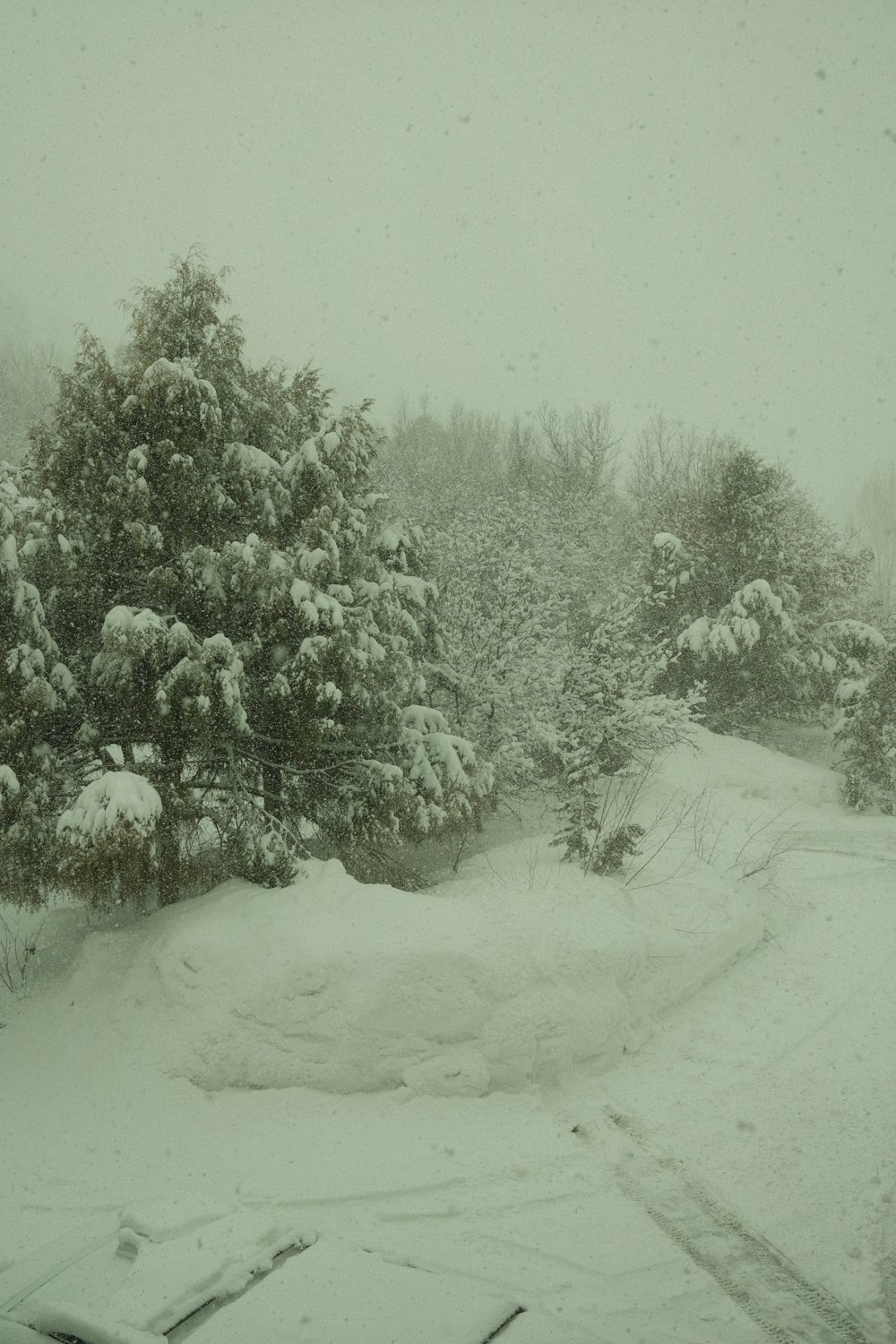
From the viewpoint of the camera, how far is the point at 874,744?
1459 cm

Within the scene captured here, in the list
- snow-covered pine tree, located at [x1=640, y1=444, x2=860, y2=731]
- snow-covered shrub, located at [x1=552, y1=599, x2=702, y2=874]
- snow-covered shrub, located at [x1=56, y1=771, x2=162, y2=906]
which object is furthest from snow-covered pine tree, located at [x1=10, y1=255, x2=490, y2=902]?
snow-covered pine tree, located at [x1=640, y1=444, x2=860, y2=731]

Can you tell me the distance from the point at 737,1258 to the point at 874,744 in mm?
12429

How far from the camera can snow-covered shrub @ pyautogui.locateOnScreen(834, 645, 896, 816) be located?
14453 mm

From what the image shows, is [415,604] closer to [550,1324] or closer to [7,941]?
[7,941]

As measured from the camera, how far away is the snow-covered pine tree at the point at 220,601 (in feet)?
24.1

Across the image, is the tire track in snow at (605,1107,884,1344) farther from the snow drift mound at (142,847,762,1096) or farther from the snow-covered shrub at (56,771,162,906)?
the snow-covered shrub at (56,771,162,906)

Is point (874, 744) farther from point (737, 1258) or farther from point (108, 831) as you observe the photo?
point (108, 831)

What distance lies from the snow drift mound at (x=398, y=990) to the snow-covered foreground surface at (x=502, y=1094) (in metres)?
0.02

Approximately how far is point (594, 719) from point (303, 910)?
769cm

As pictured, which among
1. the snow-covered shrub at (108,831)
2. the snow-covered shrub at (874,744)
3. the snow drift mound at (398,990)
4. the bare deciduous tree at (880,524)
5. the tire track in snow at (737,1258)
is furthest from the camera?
the bare deciduous tree at (880,524)

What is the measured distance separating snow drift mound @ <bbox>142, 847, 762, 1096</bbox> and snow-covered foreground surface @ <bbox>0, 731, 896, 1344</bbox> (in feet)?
0.07

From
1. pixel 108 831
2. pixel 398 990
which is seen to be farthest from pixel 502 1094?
pixel 108 831

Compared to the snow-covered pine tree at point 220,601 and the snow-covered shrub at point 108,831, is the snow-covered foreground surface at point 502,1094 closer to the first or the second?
the snow-covered shrub at point 108,831

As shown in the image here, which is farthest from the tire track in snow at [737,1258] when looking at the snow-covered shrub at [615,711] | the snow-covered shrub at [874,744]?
the snow-covered shrub at [874,744]
